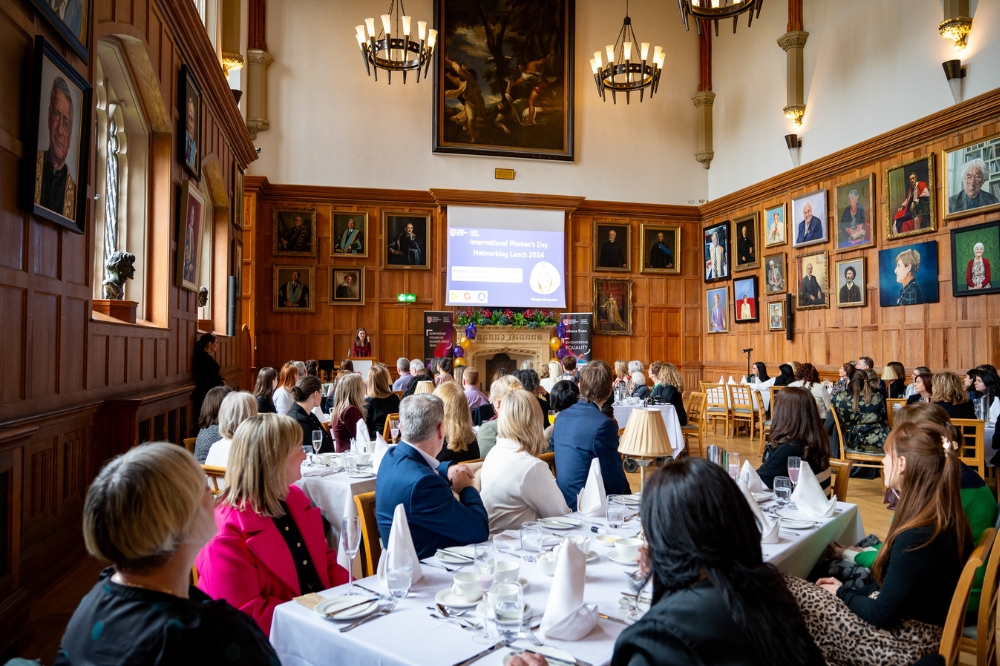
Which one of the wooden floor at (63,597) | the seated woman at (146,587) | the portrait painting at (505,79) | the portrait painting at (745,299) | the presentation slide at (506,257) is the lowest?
the wooden floor at (63,597)

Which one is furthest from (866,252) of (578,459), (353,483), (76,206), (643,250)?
(76,206)

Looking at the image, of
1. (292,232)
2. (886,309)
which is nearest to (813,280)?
(886,309)

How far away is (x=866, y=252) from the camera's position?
423 inches

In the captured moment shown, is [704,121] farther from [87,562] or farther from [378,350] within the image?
[87,562]

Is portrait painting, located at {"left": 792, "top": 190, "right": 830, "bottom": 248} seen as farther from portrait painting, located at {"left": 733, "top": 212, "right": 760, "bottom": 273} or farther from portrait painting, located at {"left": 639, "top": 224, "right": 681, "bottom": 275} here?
portrait painting, located at {"left": 639, "top": 224, "right": 681, "bottom": 275}

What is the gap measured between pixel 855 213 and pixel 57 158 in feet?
36.0

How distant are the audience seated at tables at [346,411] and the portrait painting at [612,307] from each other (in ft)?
32.1

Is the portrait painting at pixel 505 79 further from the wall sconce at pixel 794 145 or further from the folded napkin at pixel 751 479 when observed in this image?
the folded napkin at pixel 751 479

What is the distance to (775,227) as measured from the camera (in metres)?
12.8

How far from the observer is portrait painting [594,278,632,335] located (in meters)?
14.7

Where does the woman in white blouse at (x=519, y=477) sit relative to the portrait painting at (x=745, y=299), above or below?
below

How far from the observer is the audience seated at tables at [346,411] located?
17.7ft

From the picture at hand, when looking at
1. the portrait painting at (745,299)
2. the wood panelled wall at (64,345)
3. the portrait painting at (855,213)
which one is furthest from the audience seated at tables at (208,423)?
the portrait painting at (745,299)

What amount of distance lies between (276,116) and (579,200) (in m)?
6.47
